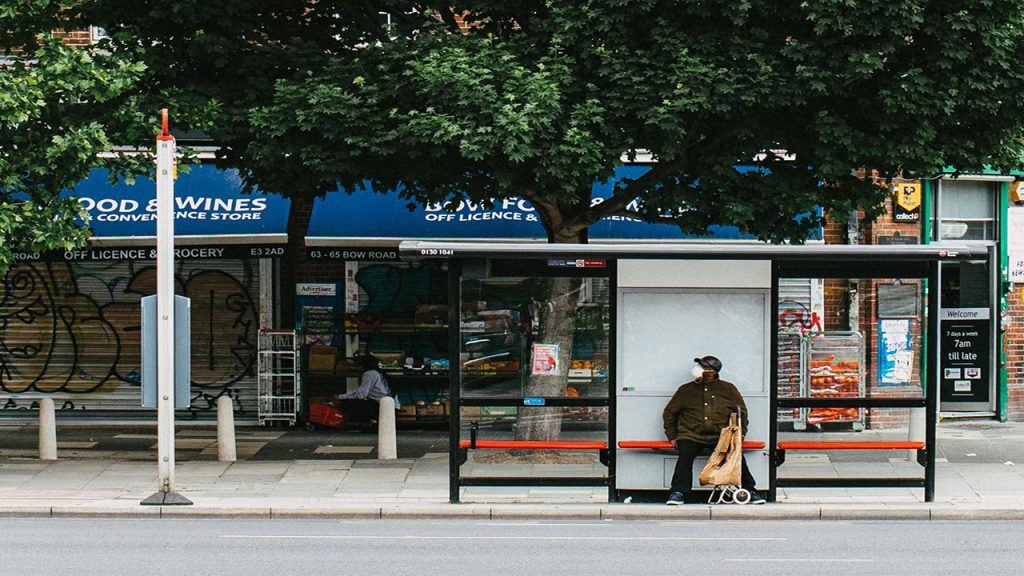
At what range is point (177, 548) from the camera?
10.7m

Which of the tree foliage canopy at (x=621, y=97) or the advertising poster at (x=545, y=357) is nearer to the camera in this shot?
the advertising poster at (x=545, y=357)

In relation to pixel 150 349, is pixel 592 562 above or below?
below

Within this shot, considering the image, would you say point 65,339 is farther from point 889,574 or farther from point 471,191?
point 889,574

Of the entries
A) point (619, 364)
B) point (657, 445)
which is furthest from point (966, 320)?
point (619, 364)

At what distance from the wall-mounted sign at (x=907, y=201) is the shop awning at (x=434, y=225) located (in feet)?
8.16

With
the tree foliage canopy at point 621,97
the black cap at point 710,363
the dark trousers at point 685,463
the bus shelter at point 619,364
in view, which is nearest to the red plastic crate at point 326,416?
the tree foliage canopy at point 621,97

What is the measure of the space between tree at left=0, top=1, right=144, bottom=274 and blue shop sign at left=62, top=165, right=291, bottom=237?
337cm

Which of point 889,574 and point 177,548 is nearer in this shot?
point 889,574

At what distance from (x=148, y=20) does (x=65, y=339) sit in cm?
671

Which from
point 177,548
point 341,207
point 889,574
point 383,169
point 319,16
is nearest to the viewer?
point 889,574

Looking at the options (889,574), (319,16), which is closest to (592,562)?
(889,574)

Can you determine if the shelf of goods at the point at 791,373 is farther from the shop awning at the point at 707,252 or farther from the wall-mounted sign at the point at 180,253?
the wall-mounted sign at the point at 180,253

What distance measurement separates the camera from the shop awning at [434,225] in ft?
59.6

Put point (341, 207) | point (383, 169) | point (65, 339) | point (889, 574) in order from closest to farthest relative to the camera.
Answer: point (889, 574) → point (383, 169) → point (341, 207) → point (65, 339)
